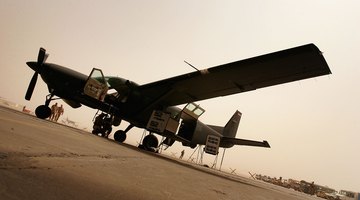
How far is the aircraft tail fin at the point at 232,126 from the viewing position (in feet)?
59.9

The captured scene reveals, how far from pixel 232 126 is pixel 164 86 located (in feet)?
31.6

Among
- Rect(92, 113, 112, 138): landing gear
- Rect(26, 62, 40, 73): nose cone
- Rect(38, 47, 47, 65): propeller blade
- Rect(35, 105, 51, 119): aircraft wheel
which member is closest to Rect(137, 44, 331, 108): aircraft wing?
Rect(92, 113, 112, 138): landing gear

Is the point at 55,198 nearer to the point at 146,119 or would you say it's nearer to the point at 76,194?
the point at 76,194

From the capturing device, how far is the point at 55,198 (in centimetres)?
103

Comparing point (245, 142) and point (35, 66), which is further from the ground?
point (35, 66)

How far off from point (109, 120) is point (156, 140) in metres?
2.28

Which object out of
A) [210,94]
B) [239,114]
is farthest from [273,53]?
[239,114]

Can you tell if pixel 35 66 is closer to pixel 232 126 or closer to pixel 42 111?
pixel 42 111

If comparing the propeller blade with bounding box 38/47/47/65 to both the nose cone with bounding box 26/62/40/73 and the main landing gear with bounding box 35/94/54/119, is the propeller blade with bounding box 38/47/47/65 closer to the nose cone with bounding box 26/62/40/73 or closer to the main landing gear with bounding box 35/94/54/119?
the nose cone with bounding box 26/62/40/73

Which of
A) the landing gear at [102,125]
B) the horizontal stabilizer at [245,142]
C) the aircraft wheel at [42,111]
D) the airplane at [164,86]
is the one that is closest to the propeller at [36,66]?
the airplane at [164,86]

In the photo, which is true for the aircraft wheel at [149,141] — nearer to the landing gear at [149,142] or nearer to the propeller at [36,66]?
the landing gear at [149,142]

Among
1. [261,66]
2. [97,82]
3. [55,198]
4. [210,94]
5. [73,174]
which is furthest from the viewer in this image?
[210,94]

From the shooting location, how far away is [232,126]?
61.7ft

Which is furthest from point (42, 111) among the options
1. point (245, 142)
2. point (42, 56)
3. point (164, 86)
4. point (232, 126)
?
point (232, 126)
